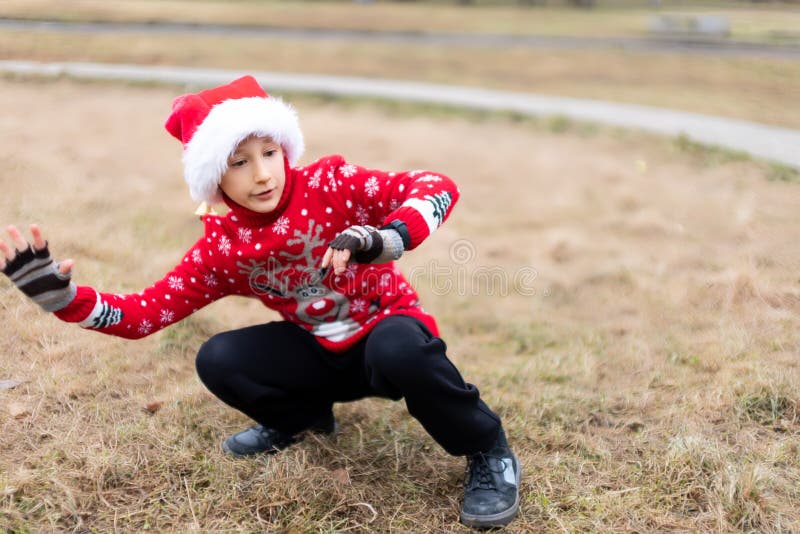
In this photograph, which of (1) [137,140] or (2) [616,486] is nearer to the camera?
(2) [616,486]

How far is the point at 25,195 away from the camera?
Result: 4.39 metres

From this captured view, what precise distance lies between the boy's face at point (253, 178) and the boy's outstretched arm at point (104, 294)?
0.24m

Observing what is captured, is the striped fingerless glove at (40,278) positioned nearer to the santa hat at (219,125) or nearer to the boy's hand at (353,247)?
the santa hat at (219,125)

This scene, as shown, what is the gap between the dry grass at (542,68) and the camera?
863cm

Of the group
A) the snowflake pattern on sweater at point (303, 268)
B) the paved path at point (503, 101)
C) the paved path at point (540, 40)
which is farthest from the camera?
the paved path at point (540, 40)

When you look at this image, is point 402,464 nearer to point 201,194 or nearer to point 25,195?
point 201,194

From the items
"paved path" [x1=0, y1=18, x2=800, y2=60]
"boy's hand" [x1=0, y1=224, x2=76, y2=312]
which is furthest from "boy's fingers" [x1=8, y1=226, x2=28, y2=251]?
"paved path" [x1=0, y1=18, x2=800, y2=60]

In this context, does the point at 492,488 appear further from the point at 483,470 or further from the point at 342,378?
the point at 342,378

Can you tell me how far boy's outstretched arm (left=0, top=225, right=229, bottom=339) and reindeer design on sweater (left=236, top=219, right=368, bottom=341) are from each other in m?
0.15

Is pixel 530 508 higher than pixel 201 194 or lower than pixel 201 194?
lower

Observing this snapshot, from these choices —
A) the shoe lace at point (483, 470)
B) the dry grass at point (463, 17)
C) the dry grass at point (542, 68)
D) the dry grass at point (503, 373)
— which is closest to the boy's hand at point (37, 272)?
the dry grass at point (503, 373)

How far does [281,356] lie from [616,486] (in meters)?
1.10

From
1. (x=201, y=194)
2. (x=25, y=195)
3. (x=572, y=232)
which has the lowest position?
(x=572, y=232)

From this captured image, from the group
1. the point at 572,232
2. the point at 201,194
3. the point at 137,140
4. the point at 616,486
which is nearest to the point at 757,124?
the point at 572,232
